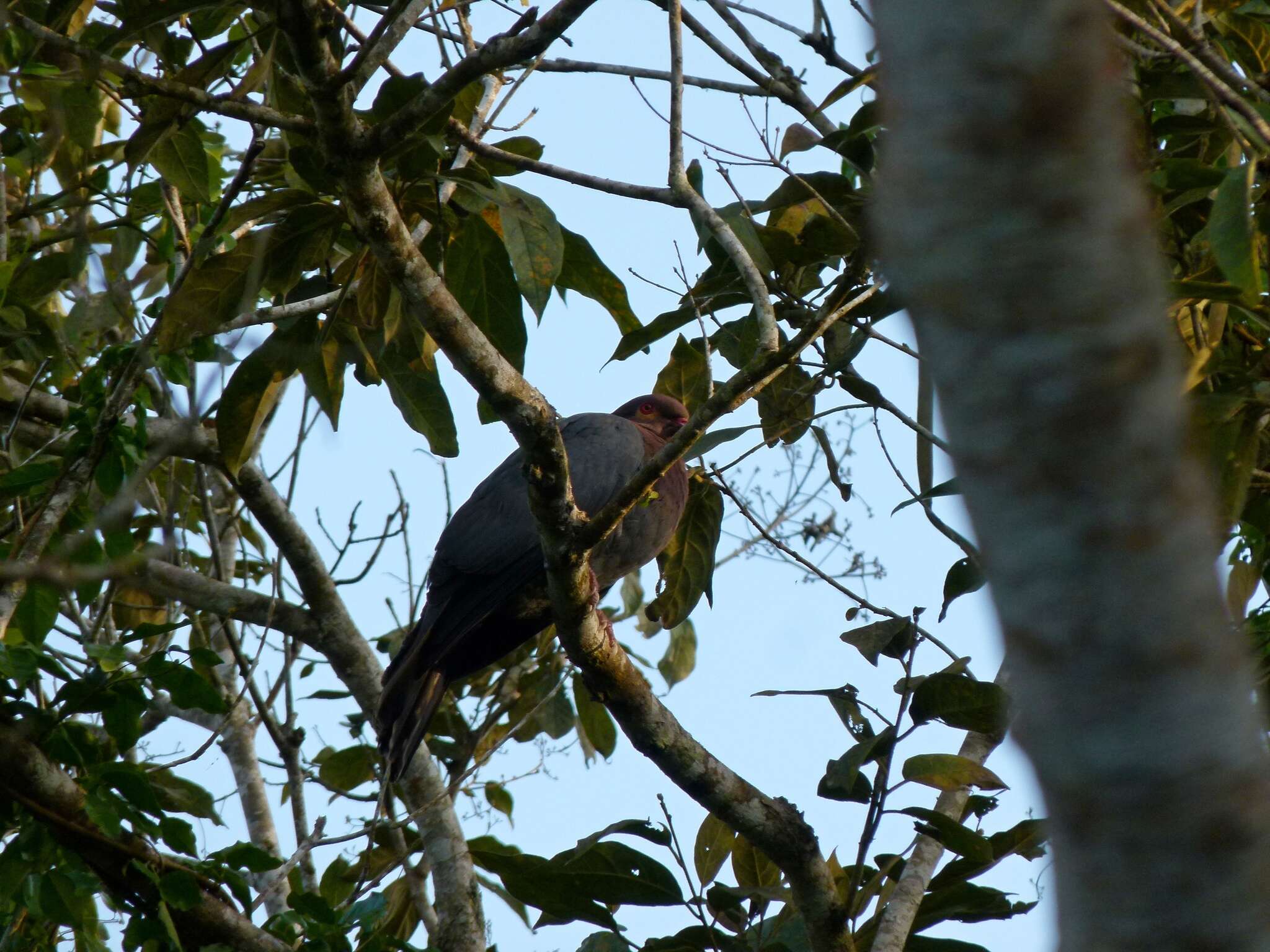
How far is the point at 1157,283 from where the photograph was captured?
73 cm

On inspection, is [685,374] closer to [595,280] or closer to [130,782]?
[595,280]

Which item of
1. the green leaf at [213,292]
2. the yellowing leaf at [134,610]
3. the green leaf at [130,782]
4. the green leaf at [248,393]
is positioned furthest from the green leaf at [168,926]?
the yellowing leaf at [134,610]

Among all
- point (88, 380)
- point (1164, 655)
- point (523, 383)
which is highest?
point (88, 380)

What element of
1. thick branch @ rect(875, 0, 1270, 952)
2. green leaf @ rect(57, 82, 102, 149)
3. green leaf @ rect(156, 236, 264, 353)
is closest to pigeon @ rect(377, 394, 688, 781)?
green leaf @ rect(156, 236, 264, 353)

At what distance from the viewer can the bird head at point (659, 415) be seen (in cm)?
520

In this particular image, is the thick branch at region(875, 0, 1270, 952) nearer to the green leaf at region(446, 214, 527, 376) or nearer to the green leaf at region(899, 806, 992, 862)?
the green leaf at region(899, 806, 992, 862)

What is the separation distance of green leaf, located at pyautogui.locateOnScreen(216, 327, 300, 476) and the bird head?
234 centimetres

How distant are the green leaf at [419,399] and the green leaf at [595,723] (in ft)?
4.45

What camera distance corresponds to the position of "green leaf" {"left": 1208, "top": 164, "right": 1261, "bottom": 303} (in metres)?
1.74

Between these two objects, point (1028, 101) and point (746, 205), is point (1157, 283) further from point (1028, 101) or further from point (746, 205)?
point (746, 205)

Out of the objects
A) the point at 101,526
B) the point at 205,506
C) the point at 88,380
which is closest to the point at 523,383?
the point at 88,380

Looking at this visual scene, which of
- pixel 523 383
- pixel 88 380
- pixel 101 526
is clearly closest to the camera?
pixel 101 526

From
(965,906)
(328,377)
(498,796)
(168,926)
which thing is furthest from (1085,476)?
(498,796)

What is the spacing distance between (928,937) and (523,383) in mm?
1470
